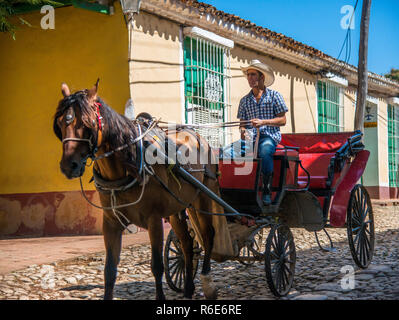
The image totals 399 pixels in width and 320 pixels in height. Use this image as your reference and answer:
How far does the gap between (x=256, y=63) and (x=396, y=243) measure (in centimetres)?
428

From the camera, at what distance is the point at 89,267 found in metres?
6.51

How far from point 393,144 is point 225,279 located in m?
15.6

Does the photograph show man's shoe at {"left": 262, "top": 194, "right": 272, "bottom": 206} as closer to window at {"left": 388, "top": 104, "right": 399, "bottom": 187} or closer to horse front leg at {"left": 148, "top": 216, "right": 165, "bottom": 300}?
horse front leg at {"left": 148, "top": 216, "right": 165, "bottom": 300}

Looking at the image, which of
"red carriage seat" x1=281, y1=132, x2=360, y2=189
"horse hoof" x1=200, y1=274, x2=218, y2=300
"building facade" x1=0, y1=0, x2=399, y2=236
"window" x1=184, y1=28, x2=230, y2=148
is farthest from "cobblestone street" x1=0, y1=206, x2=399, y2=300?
"window" x1=184, y1=28, x2=230, y2=148

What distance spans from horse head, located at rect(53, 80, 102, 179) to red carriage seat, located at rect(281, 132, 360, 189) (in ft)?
10.7

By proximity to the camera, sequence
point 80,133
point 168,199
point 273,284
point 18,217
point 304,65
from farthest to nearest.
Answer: point 304,65 < point 18,217 < point 273,284 < point 168,199 < point 80,133

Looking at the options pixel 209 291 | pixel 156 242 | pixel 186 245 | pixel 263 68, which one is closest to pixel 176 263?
pixel 186 245

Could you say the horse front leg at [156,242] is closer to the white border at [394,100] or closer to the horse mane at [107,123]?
the horse mane at [107,123]

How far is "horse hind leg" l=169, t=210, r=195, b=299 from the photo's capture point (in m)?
4.95

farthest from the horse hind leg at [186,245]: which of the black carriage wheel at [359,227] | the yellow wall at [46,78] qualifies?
the yellow wall at [46,78]

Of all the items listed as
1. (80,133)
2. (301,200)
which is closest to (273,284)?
(301,200)

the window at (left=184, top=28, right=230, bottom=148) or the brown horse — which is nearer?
the brown horse

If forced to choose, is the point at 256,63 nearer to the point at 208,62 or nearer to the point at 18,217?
the point at 208,62

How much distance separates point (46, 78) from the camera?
9719mm
